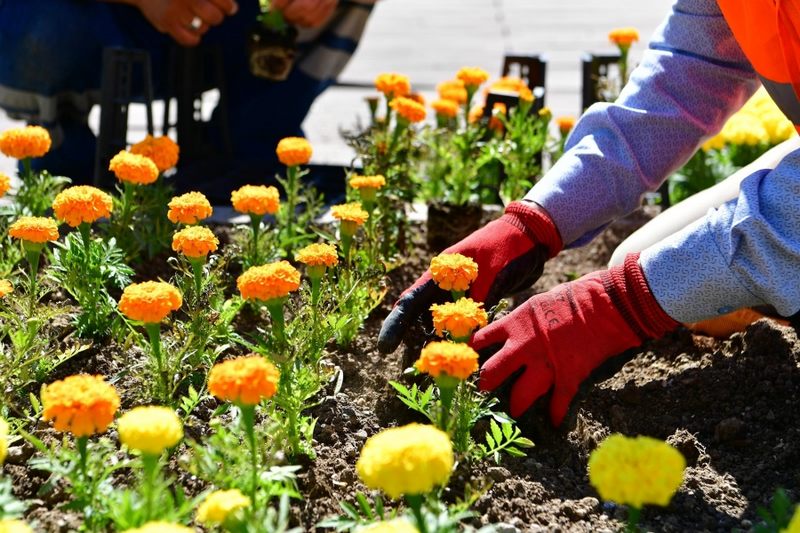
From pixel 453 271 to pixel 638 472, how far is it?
59 centimetres

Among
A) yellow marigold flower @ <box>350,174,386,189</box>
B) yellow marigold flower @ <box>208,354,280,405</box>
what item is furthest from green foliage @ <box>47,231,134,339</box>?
yellow marigold flower @ <box>208,354,280,405</box>

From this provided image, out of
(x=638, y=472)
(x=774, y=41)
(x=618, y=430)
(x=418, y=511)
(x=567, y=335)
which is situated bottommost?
(x=618, y=430)

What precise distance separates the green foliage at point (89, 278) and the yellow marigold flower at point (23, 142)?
0.31 meters

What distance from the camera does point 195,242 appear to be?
1.87 m

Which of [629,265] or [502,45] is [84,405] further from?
[502,45]

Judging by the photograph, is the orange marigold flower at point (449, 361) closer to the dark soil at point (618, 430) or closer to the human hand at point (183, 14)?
the dark soil at point (618, 430)

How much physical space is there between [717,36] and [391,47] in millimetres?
4870

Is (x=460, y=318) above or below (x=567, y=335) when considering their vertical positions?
above

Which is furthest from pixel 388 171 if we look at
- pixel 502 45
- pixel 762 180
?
pixel 502 45

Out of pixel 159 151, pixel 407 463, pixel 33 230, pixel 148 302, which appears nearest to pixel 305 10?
pixel 159 151

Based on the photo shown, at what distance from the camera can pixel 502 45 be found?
6.86m

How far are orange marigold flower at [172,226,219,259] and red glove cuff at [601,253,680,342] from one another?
716 mm

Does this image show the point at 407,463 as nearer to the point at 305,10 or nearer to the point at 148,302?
the point at 148,302

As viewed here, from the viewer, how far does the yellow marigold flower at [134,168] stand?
225cm
